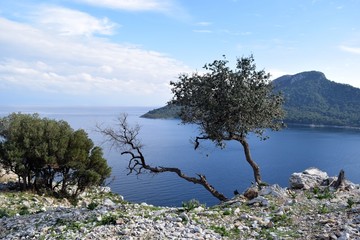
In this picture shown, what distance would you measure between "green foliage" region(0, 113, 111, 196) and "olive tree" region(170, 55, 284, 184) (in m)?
15.5

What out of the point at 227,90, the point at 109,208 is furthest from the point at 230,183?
the point at 109,208

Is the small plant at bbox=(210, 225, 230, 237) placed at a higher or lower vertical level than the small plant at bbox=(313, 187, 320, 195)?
higher

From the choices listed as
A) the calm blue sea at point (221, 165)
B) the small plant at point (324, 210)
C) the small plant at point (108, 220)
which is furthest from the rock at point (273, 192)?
the calm blue sea at point (221, 165)

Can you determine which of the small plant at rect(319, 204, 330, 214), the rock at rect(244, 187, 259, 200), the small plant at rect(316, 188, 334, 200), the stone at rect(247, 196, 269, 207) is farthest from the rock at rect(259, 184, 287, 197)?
the small plant at rect(319, 204, 330, 214)

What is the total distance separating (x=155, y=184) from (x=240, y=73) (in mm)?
57420

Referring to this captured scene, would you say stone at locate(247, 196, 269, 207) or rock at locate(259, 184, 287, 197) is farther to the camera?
rock at locate(259, 184, 287, 197)

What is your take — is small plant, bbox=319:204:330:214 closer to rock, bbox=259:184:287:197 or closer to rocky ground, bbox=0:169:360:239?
rocky ground, bbox=0:169:360:239

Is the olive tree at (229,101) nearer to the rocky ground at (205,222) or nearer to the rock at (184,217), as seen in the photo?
the rocky ground at (205,222)

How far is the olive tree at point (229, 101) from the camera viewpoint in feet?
81.6

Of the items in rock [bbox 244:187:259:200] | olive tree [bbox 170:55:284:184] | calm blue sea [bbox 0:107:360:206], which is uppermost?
olive tree [bbox 170:55:284:184]

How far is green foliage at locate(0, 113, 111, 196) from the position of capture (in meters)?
34.7

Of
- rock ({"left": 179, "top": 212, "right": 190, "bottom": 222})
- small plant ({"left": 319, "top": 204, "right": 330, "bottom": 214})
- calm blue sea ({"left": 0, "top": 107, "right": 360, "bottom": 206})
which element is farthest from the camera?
calm blue sea ({"left": 0, "top": 107, "right": 360, "bottom": 206})

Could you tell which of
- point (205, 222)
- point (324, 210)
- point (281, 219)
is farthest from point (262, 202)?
point (205, 222)

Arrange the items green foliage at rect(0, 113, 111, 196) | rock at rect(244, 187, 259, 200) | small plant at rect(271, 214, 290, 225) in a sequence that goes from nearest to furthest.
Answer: small plant at rect(271, 214, 290, 225) < rock at rect(244, 187, 259, 200) < green foliage at rect(0, 113, 111, 196)
